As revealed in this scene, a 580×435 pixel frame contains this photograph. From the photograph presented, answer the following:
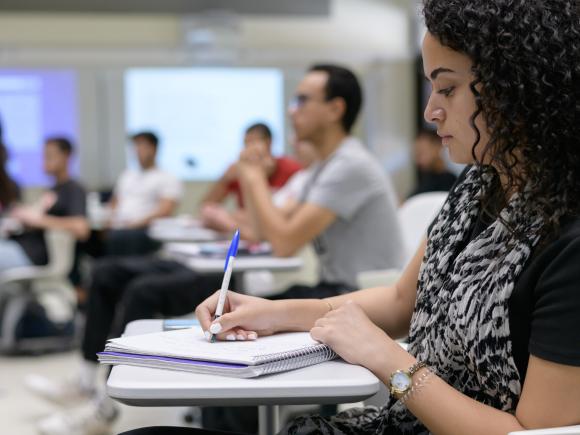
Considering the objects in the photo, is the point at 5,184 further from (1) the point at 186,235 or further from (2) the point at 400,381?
(2) the point at 400,381

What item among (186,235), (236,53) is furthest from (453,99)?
(236,53)

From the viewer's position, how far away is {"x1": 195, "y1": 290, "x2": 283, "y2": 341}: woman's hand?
1.33 m

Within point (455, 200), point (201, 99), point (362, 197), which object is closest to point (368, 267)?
point (362, 197)

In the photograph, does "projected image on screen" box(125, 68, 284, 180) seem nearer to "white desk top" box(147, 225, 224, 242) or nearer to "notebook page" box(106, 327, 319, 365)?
"white desk top" box(147, 225, 224, 242)

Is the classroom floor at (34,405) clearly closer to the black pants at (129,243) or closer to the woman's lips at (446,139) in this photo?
the black pants at (129,243)

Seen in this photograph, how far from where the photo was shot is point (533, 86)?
110 centimetres

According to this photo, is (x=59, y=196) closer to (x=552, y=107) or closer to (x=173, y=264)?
(x=173, y=264)

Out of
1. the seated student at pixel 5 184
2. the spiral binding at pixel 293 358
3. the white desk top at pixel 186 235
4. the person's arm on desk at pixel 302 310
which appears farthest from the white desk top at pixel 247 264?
the seated student at pixel 5 184

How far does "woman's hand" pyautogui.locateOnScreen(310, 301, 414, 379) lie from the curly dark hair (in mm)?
281

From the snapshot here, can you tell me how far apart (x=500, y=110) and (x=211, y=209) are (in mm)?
2819

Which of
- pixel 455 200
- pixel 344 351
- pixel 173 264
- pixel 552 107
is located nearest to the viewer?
pixel 552 107

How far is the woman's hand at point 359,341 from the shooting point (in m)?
1.20

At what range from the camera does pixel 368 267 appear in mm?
2791

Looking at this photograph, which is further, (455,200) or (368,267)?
(368,267)
